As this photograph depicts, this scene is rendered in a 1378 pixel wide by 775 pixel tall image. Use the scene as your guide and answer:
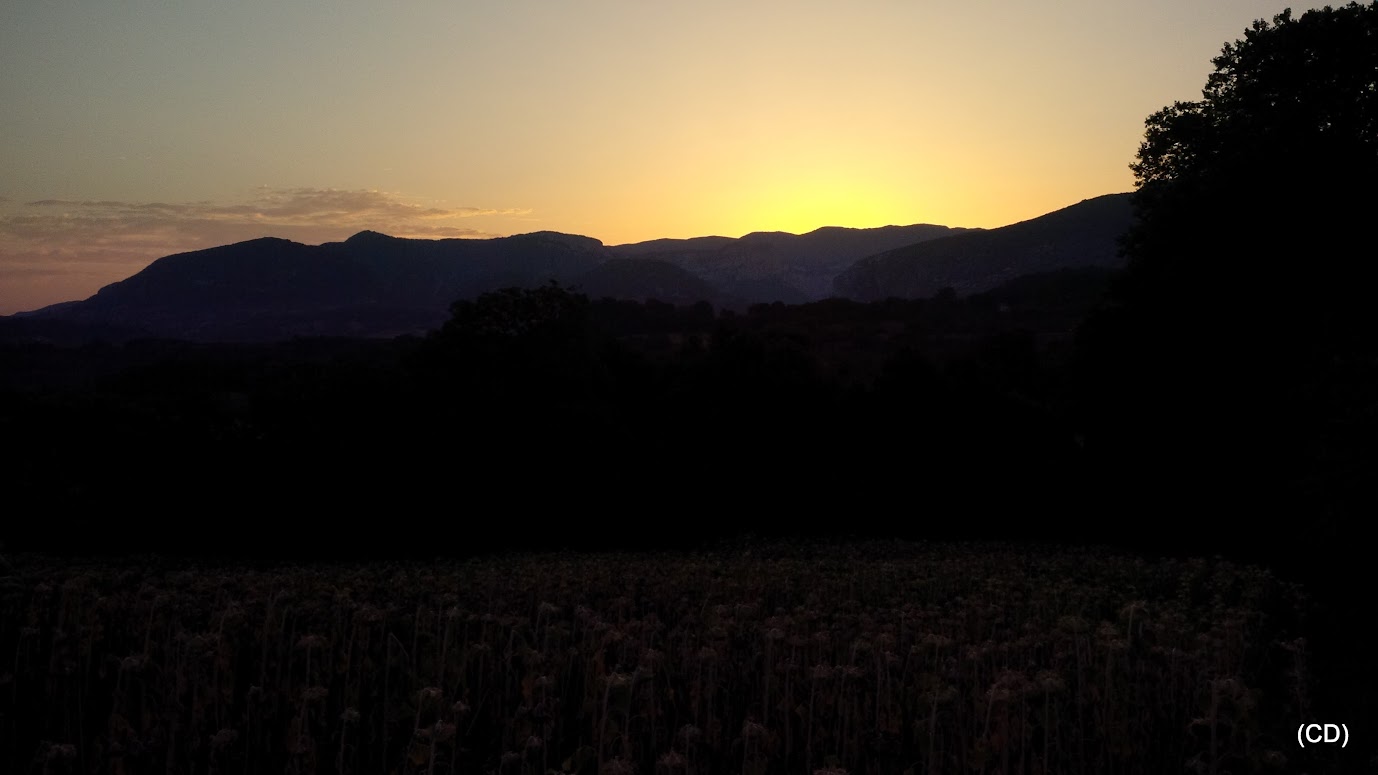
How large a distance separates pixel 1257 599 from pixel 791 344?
42743 mm

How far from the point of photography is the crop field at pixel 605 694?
5496 mm

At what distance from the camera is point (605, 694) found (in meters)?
5.06

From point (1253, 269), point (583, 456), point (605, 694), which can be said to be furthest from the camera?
point (583, 456)

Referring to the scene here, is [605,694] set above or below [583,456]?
→ above

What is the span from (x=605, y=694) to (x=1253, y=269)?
1143 inches

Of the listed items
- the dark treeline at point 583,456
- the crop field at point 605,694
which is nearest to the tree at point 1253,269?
the dark treeline at point 583,456

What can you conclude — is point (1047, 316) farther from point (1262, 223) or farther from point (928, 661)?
point (928, 661)

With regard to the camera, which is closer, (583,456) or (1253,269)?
(1253,269)

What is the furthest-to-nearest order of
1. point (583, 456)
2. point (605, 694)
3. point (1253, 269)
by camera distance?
1. point (583, 456)
2. point (1253, 269)
3. point (605, 694)

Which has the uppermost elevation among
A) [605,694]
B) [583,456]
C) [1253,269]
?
[1253,269]

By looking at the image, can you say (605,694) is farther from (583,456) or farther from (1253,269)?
(583,456)

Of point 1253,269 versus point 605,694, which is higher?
point 1253,269

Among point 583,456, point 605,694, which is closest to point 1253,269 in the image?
point 583,456

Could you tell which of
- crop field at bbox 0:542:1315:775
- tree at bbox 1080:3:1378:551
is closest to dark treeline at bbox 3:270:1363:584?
tree at bbox 1080:3:1378:551
